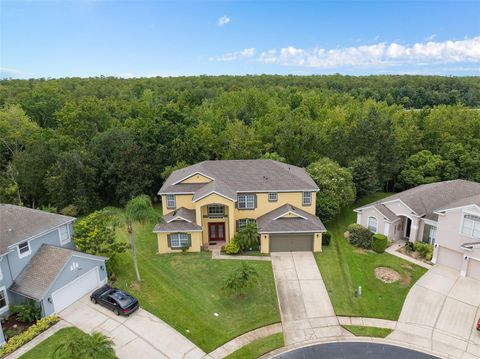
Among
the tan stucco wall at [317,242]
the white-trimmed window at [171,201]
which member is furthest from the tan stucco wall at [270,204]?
the white-trimmed window at [171,201]

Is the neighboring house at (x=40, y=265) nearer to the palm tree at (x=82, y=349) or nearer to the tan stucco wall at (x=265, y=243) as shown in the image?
the palm tree at (x=82, y=349)

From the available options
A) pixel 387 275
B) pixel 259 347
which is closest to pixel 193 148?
pixel 387 275

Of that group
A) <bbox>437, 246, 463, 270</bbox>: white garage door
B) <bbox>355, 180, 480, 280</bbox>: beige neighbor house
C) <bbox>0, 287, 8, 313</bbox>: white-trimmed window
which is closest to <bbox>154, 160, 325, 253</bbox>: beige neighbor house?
<bbox>355, 180, 480, 280</bbox>: beige neighbor house

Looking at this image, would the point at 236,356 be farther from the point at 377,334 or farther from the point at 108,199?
the point at 108,199

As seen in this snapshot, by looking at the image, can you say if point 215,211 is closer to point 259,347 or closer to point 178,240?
point 178,240

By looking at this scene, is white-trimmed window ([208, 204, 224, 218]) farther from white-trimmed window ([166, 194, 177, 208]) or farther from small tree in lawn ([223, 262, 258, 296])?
small tree in lawn ([223, 262, 258, 296])
